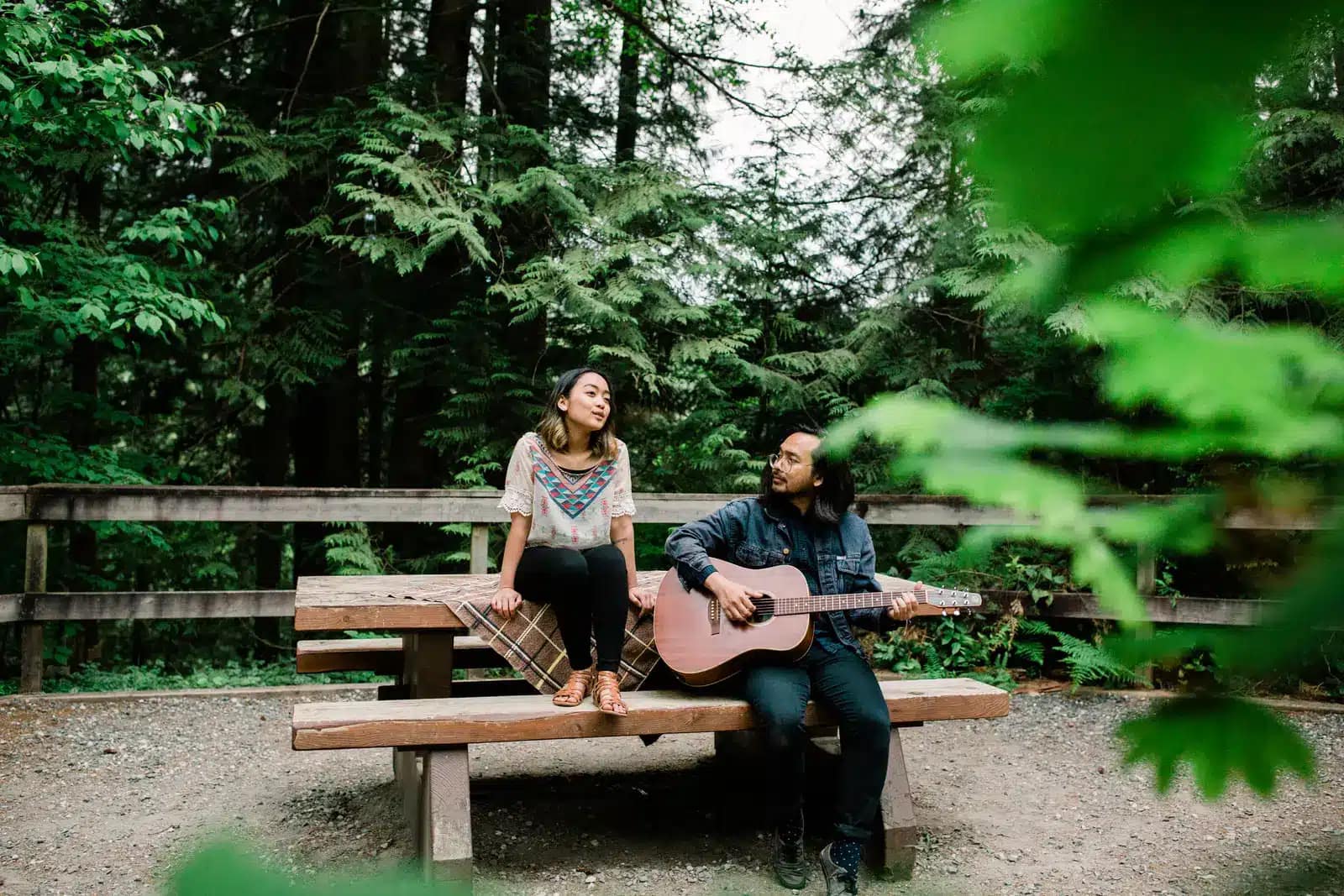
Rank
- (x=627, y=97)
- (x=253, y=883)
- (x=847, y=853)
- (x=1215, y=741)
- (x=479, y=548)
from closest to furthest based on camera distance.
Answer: (x=253, y=883), (x=1215, y=741), (x=847, y=853), (x=479, y=548), (x=627, y=97)

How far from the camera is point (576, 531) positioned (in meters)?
3.19

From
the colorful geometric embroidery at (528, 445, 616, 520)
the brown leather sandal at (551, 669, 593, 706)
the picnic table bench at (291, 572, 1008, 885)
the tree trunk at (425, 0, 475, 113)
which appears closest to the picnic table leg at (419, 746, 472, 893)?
the picnic table bench at (291, 572, 1008, 885)

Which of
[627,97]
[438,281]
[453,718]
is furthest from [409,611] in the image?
[627,97]

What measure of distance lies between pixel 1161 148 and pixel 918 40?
132 mm

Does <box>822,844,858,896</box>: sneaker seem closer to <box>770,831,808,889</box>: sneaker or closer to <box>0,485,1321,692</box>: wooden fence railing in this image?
<box>770,831,808,889</box>: sneaker

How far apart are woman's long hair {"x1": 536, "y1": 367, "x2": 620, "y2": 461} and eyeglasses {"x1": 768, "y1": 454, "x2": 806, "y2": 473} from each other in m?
0.57

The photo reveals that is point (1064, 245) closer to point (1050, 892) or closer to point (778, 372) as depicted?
point (1050, 892)

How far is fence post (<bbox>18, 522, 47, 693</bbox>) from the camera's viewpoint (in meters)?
4.58

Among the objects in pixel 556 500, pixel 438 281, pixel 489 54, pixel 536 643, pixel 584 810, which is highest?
pixel 489 54

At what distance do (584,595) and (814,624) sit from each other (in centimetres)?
75

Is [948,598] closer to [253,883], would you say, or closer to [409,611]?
[409,611]

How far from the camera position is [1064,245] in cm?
53

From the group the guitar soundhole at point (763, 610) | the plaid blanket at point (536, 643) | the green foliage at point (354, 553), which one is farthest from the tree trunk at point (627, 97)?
the guitar soundhole at point (763, 610)

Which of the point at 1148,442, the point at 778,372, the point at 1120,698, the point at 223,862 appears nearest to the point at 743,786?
the point at 1120,698
